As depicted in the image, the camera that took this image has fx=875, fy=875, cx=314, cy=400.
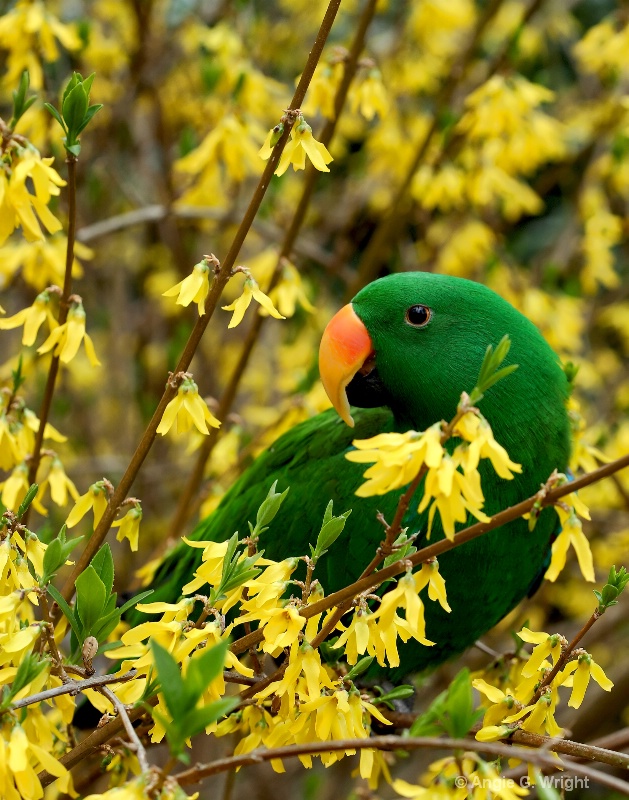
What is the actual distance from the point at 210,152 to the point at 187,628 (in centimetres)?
148

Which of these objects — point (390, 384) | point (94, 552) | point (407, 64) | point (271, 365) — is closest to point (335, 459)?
point (390, 384)

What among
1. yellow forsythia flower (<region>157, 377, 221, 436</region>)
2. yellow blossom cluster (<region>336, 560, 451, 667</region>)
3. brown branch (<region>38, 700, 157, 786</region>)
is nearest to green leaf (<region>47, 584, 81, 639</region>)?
brown branch (<region>38, 700, 157, 786</region>)

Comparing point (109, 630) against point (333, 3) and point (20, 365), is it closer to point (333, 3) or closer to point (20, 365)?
point (20, 365)

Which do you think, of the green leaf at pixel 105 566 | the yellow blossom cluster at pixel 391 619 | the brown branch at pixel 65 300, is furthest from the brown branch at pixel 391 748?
the brown branch at pixel 65 300

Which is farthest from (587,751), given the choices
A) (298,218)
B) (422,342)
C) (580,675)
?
(298,218)

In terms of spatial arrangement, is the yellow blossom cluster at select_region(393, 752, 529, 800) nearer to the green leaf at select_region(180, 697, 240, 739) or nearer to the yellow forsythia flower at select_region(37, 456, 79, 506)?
the green leaf at select_region(180, 697, 240, 739)

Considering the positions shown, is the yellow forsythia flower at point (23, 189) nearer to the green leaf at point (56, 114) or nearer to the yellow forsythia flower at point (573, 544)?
the green leaf at point (56, 114)

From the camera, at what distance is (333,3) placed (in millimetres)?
1419

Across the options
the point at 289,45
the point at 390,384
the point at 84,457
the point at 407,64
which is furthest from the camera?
the point at 289,45

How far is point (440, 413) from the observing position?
73.1 inches

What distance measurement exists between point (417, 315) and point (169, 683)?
107 centimetres

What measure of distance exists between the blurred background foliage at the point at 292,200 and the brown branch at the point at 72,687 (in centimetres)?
93

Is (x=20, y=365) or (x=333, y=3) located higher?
(x=333, y=3)

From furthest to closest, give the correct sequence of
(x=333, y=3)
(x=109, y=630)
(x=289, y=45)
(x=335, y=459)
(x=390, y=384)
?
(x=289, y=45)
(x=335, y=459)
(x=390, y=384)
(x=333, y=3)
(x=109, y=630)
